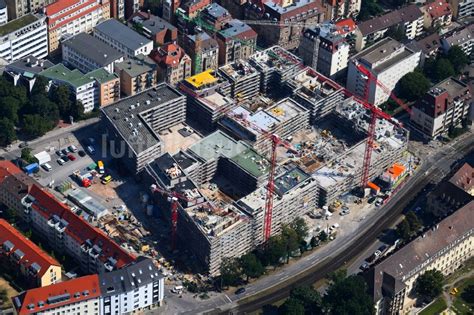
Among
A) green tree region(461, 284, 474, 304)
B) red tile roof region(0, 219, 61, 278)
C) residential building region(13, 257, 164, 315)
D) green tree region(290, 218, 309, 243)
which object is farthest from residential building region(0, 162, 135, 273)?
green tree region(461, 284, 474, 304)

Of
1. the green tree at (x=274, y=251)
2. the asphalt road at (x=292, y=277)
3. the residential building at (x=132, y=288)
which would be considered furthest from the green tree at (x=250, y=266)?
the residential building at (x=132, y=288)

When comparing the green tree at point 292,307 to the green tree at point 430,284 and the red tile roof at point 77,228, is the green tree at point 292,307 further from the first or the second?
the red tile roof at point 77,228

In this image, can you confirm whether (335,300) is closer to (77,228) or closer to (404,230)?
(404,230)

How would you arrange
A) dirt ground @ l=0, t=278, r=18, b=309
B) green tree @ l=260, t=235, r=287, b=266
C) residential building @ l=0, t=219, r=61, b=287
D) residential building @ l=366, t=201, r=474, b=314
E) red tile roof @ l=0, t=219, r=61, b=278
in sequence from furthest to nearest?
green tree @ l=260, t=235, r=287, b=266, red tile roof @ l=0, t=219, r=61, b=278, residential building @ l=0, t=219, r=61, b=287, residential building @ l=366, t=201, r=474, b=314, dirt ground @ l=0, t=278, r=18, b=309

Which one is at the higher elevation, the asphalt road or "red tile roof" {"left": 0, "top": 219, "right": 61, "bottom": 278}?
"red tile roof" {"left": 0, "top": 219, "right": 61, "bottom": 278}

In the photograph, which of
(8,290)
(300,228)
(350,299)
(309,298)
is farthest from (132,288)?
(350,299)

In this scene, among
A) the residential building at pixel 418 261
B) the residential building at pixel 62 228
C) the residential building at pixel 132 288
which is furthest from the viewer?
the residential building at pixel 62 228

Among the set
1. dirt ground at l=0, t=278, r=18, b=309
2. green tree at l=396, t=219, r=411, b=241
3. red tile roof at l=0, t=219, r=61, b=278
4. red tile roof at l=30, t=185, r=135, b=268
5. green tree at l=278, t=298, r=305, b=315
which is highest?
red tile roof at l=30, t=185, r=135, b=268

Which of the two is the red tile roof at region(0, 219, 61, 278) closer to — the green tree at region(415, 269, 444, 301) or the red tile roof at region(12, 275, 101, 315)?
the red tile roof at region(12, 275, 101, 315)
